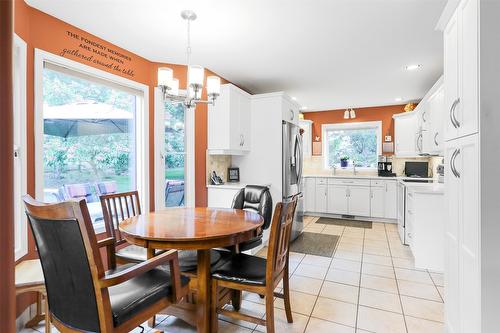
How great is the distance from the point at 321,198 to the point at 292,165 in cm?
210

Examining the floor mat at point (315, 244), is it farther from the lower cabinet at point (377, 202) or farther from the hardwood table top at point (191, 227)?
the hardwood table top at point (191, 227)

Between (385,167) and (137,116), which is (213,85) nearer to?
(137,116)

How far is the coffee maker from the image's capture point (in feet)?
18.1

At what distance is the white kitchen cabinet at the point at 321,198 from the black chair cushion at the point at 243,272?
13.5 ft

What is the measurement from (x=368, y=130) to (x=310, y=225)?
2.69m

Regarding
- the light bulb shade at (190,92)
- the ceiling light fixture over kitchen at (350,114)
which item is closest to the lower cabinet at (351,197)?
the ceiling light fixture over kitchen at (350,114)

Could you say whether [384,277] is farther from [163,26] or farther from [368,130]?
[368,130]

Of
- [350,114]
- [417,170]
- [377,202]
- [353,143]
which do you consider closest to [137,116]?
[350,114]

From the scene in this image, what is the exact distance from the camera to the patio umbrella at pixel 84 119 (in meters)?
2.43

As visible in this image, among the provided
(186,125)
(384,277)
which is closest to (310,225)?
(384,277)

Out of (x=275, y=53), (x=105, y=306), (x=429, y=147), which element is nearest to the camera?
(x=105, y=306)

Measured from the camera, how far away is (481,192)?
1207 mm

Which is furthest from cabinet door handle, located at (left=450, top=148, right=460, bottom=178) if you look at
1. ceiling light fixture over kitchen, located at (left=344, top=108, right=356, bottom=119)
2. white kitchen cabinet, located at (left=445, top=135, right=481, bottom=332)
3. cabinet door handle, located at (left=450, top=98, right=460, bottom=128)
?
ceiling light fixture over kitchen, located at (left=344, top=108, right=356, bottom=119)

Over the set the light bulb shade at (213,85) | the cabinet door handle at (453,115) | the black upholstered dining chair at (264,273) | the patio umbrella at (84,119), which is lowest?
the black upholstered dining chair at (264,273)
